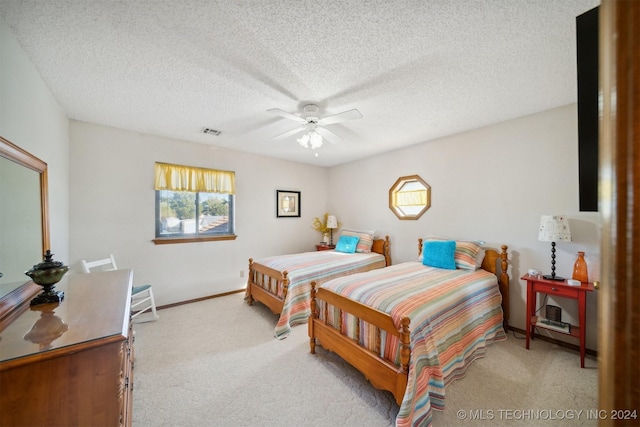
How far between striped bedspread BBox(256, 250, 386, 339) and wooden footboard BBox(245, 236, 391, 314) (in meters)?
0.07

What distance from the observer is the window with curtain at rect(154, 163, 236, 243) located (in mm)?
3484

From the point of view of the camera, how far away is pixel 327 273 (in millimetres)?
3219

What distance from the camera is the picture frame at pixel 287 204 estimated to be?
469 centimetres

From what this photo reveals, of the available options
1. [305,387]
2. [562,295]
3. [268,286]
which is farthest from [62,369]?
[562,295]

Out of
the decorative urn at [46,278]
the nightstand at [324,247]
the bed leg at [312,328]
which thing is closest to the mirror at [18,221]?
the decorative urn at [46,278]

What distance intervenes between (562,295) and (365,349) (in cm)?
196

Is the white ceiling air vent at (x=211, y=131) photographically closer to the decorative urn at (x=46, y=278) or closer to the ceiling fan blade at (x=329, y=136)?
the ceiling fan blade at (x=329, y=136)

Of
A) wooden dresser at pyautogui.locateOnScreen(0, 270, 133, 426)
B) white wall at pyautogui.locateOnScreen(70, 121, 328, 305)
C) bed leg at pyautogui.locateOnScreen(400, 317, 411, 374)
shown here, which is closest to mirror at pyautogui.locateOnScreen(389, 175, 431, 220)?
white wall at pyautogui.locateOnScreen(70, 121, 328, 305)

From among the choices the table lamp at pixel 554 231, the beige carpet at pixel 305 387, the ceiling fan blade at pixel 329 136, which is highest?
the ceiling fan blade at pixel 329 136

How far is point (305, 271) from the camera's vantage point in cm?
308

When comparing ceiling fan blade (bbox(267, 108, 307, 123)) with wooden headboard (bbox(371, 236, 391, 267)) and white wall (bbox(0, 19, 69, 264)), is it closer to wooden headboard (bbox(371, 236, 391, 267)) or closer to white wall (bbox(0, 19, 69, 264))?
white wall (bbox(0, 19, 69, 264))

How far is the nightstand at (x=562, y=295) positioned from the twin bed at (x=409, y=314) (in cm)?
30

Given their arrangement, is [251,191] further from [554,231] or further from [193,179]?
[554,231]

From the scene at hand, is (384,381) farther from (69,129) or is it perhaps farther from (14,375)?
(69,129)
